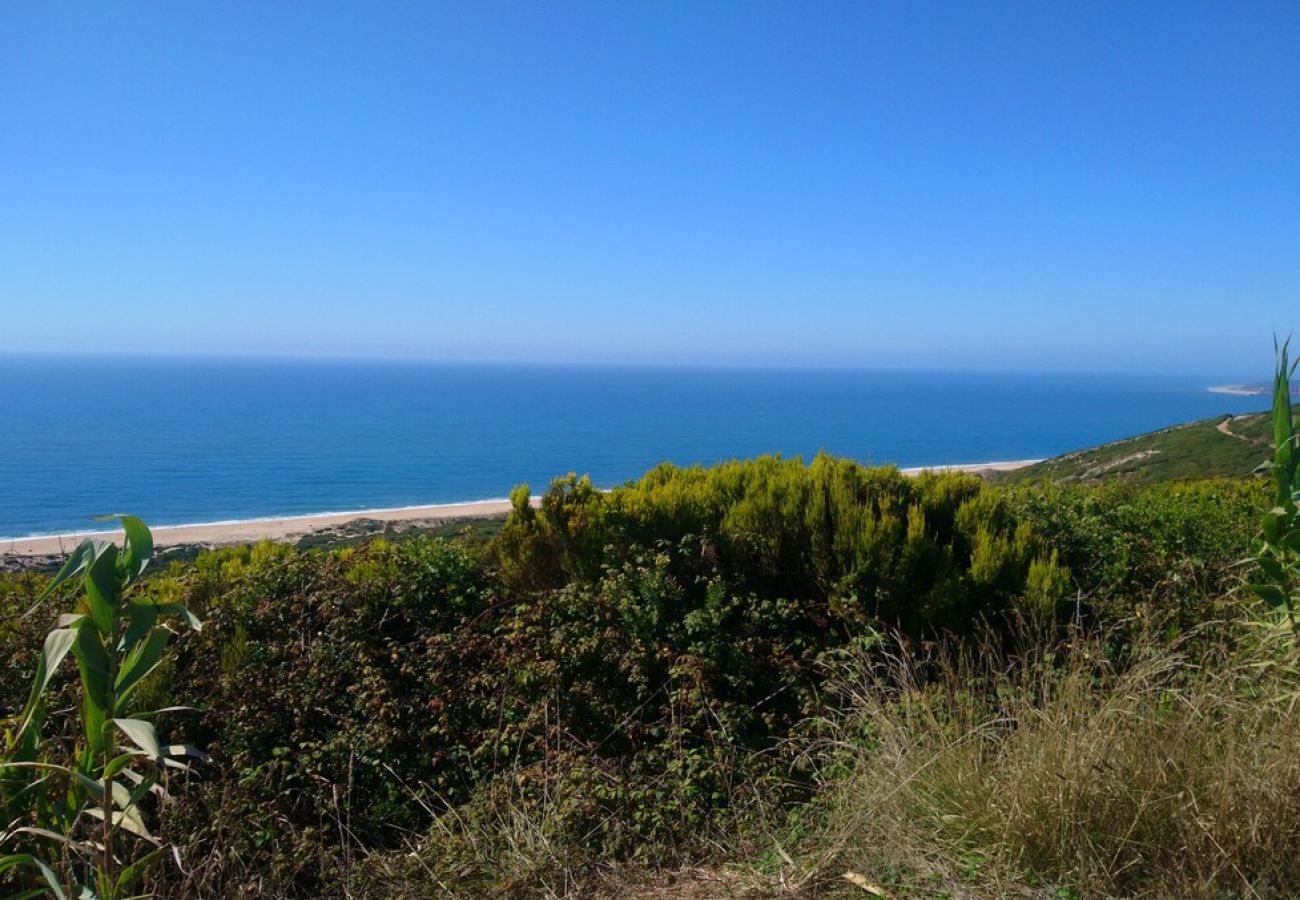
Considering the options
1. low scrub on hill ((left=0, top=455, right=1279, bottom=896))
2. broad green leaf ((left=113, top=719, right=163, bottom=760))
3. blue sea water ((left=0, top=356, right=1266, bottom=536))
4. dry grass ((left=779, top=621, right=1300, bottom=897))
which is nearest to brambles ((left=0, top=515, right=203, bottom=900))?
broad green leaf ((left=113, top=719, right=163, bottom=760))

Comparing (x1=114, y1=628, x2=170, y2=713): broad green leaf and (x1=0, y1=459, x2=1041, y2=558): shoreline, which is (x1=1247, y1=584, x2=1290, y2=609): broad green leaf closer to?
(x1=114, y1=628, x2=170, y2=713): broad green leaf

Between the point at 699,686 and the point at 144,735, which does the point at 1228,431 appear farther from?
the point at 144,735

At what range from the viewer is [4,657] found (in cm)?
494

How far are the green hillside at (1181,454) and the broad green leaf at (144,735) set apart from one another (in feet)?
73.9

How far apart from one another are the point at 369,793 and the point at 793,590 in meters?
2.95

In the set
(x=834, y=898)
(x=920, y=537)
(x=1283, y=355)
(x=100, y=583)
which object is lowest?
(x=834, y=898)

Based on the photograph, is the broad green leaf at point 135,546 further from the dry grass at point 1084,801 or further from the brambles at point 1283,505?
the brambles at point 1283,505

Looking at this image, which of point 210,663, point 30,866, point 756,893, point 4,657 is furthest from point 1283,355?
point 4,657

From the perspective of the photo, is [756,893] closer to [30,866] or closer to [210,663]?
[30,866]

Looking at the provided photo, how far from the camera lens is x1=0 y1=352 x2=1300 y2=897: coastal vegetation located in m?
2.95

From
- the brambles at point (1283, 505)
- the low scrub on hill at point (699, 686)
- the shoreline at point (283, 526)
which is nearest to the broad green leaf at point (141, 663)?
the low scrub on hill at point (699, 686)

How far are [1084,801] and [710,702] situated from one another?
1.86 metres

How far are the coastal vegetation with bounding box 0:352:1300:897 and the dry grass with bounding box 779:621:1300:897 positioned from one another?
1cm

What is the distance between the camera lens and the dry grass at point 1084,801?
9.37 feet
